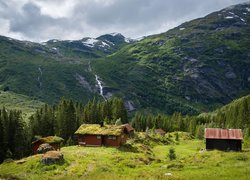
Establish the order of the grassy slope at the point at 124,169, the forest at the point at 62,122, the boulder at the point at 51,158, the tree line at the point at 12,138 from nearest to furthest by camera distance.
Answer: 1. the grassy slope at the point at 124,169
2. the boulder at the point at 51,158
3. the tree line at the point at 12,138
4. the forest at the point at 62,122

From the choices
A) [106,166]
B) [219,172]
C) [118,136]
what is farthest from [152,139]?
[219,172]

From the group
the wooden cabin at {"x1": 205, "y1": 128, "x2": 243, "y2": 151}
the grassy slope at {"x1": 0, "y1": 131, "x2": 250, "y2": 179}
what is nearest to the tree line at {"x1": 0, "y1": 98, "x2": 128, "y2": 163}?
the wooden cabin at {"x1": 205, "y1": 128, "x2": 243, "y2": 151}

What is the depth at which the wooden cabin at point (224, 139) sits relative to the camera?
6875 centimetres

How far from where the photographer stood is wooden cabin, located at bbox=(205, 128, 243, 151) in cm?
6875

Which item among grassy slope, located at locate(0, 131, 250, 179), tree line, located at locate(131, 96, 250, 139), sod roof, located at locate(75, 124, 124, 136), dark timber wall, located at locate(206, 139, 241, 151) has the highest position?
tree line, located at locate(131, 96, 250, 139)

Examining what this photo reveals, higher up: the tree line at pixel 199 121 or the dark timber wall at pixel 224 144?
the tree line at pixel 199 121

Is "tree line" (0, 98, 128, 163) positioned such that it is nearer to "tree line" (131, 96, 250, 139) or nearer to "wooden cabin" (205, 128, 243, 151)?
"tree line" (131, 96, 250, 139)

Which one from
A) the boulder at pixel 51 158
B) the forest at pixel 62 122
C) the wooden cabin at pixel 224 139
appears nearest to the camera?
the boulder at pixel 51 158

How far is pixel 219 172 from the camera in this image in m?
37.8

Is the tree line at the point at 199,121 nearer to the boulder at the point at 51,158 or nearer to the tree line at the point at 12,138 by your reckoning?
the tree line at the point at 12,138

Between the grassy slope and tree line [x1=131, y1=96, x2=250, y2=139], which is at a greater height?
tree line [x1=131, y1=96, x2=250, y2=139]

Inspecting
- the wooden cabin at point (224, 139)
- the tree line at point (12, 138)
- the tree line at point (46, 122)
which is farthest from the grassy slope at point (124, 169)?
the tree line at point (46, 122)

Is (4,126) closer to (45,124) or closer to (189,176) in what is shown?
(45,124)

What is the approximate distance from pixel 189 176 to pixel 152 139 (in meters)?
65.3
